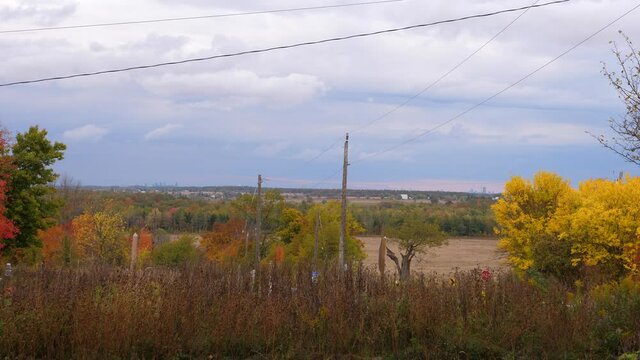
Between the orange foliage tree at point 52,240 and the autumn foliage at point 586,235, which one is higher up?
the autumn foliage at point 586,235

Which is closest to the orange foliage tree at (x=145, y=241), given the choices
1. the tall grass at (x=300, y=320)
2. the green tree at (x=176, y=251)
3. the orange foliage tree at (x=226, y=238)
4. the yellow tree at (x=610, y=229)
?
the orange foliage tree at (x=226, y=238)

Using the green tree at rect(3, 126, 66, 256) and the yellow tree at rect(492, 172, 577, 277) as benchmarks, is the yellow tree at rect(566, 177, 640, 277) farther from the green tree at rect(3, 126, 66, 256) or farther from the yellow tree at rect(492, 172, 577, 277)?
the green tree at rect(3, 126, 66, 256)

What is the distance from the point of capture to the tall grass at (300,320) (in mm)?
8422

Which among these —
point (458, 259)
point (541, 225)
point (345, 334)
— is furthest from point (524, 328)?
point (458, 259)

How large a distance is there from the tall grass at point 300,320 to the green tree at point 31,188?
1165 inches

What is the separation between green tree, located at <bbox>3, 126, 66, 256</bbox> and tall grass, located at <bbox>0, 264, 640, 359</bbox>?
97.1 feet

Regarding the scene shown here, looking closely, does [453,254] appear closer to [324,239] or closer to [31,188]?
[324,239]

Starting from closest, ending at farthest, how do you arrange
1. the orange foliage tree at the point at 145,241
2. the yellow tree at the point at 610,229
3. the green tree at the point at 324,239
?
the yellow tree at the point at 610,229, the green tree at the point at 324,239, the orange foliage tree at the point at 145,241

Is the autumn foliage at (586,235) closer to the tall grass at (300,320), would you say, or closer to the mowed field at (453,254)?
the tall grass at (300,320)

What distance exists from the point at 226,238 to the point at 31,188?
92.1ft

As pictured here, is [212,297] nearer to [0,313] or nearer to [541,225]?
[0,313]

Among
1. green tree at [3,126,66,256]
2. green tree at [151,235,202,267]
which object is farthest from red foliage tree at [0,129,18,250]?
green tree at [151,235,202,267]

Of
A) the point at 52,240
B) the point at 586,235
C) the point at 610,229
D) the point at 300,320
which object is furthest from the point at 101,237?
the point at 300,320

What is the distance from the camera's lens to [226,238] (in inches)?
2554
